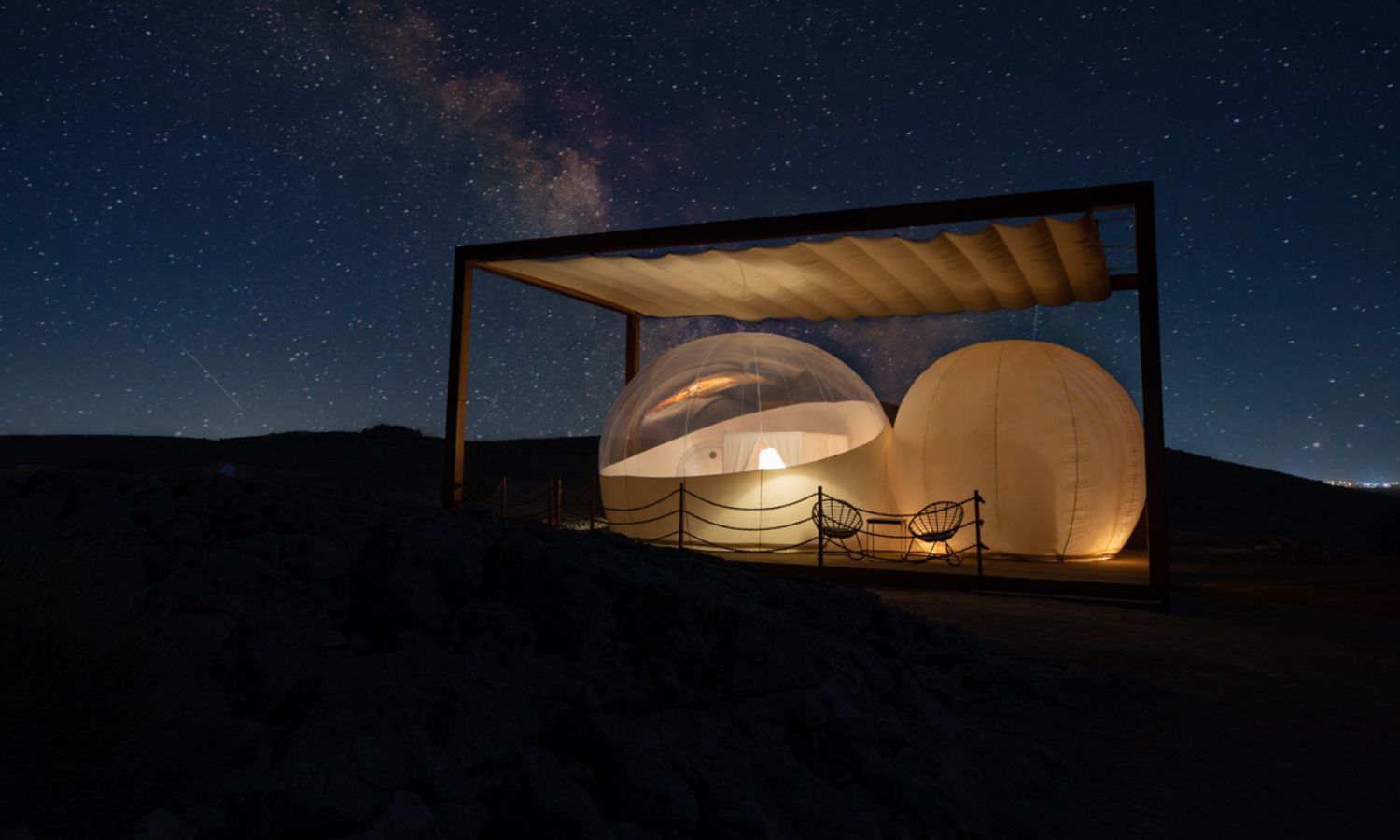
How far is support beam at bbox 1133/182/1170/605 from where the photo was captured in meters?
7.84

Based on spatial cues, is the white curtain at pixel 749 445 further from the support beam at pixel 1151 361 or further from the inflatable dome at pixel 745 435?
the support beam at pixel 1151 361

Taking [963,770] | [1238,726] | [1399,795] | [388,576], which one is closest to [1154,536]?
[1238,726]

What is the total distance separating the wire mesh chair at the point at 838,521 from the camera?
10227mm

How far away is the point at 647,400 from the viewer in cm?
1249

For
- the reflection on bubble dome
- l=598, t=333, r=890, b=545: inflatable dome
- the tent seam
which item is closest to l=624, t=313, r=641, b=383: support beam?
l=598, t=333, r=890, b=545: inflatable dome

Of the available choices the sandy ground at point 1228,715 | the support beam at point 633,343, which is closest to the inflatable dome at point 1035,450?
the sandy ground at point 1228,715

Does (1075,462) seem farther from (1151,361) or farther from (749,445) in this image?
(749,445)

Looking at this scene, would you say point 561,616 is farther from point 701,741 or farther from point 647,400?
point 647,400

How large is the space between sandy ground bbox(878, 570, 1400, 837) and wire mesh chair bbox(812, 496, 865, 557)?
2649 mm

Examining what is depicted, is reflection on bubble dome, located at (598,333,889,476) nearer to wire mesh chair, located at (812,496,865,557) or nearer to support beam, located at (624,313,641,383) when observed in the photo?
wire mesh chair, located at (812,496,865,557)

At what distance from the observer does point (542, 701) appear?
2.85 meters

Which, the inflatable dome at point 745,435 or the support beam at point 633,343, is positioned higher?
the support beam at point 633,343

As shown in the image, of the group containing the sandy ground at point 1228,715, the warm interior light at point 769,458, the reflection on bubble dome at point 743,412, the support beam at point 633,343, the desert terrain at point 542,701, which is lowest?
the sandy ground at point 1228,715

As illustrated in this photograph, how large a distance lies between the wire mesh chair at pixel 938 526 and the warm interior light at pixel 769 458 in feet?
7.34
